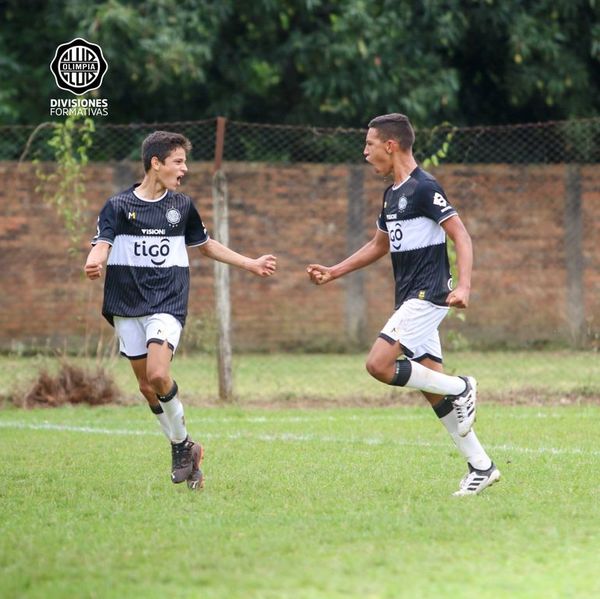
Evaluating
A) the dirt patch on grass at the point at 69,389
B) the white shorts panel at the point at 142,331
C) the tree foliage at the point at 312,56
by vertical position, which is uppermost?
the tree foliage at the point at 312,56

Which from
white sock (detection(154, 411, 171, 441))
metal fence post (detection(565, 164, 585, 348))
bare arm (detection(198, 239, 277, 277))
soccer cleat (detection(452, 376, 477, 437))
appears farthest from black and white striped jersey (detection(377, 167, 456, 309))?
metal fence post (detection(565, 164, 585, 348))

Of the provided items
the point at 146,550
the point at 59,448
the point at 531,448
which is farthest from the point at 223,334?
the point at 146,550

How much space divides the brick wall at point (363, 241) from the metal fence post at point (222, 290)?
4.01 metres

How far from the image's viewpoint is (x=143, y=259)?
25.5 feet

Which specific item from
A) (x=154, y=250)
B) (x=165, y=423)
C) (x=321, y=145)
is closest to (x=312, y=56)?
(x=321, y=145)

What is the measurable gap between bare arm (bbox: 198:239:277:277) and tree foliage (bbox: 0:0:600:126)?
916 cm

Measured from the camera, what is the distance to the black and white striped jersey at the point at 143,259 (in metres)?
7.72

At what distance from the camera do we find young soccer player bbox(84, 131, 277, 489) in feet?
25.2

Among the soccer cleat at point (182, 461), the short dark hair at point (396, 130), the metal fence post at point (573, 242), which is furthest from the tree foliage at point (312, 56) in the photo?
the soccer cleat at point (182, 461)

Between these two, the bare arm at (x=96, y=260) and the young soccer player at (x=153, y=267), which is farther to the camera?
the young soccer player at (x=153, y=267)

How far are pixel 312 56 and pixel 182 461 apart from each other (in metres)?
11.3

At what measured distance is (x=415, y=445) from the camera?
31.3ft

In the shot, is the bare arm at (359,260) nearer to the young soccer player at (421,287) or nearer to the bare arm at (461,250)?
the young soccer player at (421,287)

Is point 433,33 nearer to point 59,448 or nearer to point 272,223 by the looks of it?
point 272,223
